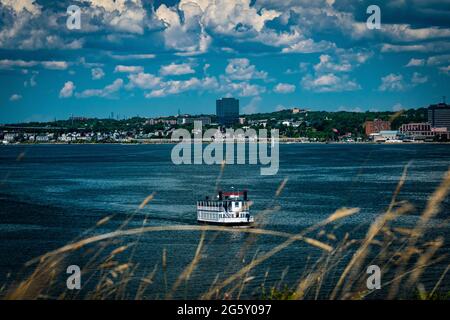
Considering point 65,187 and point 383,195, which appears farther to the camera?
point 65,187

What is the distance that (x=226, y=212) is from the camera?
43.9m

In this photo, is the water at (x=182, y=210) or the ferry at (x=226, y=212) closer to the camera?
the water at (x=182, y=210)

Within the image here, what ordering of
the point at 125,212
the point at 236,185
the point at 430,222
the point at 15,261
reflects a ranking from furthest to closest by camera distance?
the point at 236,185
the point at 125,212
the point at 430,222
the point at 15,261

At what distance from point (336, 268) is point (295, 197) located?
92.7 ft

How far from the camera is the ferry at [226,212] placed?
43.1 meters

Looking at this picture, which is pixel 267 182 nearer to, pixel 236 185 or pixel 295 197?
pixel 236 185

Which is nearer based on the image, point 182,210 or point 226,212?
point 226,212

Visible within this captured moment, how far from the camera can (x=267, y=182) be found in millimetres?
75875

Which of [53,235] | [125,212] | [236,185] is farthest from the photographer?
[236,185]

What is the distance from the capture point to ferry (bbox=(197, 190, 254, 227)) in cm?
4309

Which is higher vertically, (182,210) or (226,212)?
(226,212)

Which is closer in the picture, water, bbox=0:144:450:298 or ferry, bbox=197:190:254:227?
water, bbox=0:144:450:298
